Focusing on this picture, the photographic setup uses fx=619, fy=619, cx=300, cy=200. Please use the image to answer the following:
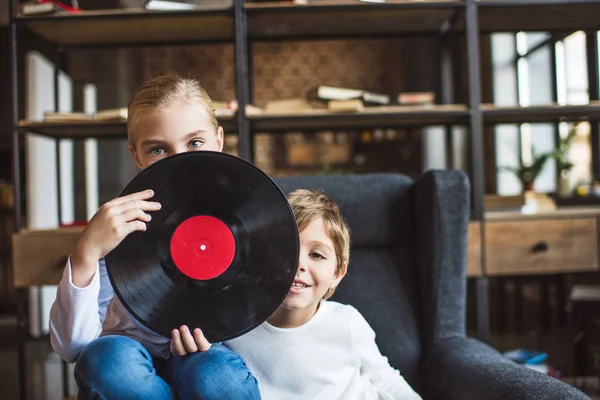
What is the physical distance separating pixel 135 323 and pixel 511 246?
1.57 m

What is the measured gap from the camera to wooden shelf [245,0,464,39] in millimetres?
2289

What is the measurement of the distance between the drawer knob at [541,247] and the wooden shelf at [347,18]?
36.0 inches

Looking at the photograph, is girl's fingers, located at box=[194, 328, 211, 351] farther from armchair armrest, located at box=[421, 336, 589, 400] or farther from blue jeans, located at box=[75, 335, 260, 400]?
armchair armrest, located at box=[421, 336, 589, 400]

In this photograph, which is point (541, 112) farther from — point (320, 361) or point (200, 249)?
point (200, 249)

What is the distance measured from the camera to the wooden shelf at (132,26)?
2.27 meters

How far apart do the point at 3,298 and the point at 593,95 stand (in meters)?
5.05

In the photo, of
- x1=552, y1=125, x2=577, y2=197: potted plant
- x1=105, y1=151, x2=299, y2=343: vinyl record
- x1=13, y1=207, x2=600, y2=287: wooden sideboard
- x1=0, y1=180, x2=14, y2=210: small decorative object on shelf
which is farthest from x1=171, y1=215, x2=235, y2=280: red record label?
x1=0, y1=180, x2=14, y2=210: small decorative object on shelf

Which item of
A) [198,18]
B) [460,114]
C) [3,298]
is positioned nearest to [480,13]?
[460,114]

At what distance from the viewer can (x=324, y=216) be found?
1210 millimetres

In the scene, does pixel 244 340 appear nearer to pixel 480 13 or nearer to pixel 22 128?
pixel 22 128

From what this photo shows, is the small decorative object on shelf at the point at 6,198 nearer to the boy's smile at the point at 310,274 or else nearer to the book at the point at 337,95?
the book at the point at 337,95

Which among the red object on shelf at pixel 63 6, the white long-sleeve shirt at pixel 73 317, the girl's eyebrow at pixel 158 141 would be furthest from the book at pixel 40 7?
the white long-sleeve shirt at pixel 73 317

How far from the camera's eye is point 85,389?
2.98 feet

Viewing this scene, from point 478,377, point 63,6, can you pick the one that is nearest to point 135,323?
point 478,377
